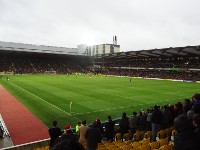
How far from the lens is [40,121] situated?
17.8 metres

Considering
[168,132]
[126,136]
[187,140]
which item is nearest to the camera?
[187,140]

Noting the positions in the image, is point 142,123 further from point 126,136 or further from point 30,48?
point 30,48

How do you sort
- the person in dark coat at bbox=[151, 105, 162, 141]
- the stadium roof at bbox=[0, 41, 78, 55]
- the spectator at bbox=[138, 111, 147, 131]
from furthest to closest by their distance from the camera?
the stadium roof at bbox=[0, 41, 78, 55] → the spectator at bbox=[138, 111, 147, 131] → the person in dark coat at bbox=[151, 105, 162, 141]

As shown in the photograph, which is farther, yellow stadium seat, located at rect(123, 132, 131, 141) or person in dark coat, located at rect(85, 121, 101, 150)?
yellow stadium seat, located at rect(123, 132, 131, 141)

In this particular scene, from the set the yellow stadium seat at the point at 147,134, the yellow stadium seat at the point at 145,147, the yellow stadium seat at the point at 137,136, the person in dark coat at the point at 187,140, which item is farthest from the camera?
the yellow stadium seat at the point at 147,134

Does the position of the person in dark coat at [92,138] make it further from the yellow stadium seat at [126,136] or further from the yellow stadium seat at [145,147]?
the yellow stadium seat at [126,136]

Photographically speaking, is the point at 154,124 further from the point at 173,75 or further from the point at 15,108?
the point at 173,75

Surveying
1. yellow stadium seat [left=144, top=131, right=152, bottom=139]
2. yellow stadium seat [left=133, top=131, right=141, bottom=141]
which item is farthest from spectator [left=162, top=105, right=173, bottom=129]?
yellow stadium seat [left=133, top=131, right=141, bottom=141]

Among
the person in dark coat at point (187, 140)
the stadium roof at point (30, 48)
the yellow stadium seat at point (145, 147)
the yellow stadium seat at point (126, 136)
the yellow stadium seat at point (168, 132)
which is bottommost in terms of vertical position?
the yellow stadium seat at point (126, 136)

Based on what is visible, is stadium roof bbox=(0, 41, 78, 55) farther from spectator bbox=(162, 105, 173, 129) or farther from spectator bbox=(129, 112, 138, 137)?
spectator bbox=(162, 105, 173, 129)

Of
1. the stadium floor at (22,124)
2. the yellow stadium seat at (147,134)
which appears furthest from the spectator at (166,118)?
the stadium floor at (22,124)

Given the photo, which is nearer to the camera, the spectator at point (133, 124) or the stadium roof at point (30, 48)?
the spectator at point (133, 124)

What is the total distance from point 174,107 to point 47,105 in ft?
51.3

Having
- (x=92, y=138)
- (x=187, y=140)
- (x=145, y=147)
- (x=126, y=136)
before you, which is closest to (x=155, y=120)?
(x=126, y=136)
